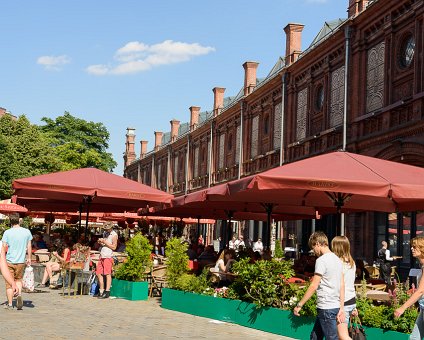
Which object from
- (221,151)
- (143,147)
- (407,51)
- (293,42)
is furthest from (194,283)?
(143,147)

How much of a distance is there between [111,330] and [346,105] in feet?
56.7

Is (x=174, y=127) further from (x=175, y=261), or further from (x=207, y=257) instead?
(x=175, y=261)

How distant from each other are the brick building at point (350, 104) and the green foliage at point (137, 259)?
31.9ft

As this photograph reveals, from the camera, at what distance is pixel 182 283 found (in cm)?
1336

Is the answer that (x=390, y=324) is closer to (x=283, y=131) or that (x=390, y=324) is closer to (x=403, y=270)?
(x=403, y=270)

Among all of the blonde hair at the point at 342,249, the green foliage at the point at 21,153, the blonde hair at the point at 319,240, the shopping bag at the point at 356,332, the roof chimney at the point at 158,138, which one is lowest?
the shopping bag at the point at 356,332

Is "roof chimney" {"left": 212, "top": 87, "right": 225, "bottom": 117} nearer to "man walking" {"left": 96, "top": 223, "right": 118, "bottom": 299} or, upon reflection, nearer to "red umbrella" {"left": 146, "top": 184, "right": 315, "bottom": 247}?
"red umbrella" {"left": 146, "top": 184, "right": 315, "bottom": 247}

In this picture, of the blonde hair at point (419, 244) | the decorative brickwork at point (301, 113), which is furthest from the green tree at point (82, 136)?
the blonde hair at point (419, 244)

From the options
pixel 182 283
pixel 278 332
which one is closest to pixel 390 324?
pixel 278 332

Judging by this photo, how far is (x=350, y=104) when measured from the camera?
25.8 m

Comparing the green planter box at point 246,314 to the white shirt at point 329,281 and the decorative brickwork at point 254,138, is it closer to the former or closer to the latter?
the white shirt at point 329,281

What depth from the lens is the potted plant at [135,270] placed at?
1481 centimetres

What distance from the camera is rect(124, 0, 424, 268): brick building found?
22.1m

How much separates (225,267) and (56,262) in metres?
5.45
